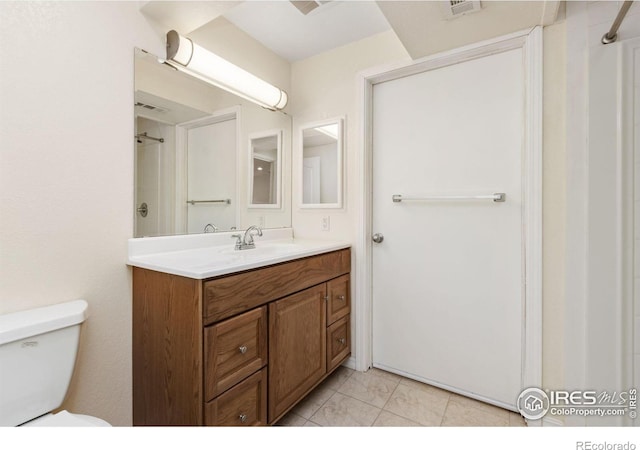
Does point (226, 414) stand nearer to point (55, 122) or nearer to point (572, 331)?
point (55, 122)

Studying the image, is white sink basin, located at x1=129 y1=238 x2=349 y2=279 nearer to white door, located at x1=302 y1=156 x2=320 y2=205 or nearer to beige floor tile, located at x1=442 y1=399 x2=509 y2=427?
white door, located at x1=302 y1=156 x2=320 y2=205

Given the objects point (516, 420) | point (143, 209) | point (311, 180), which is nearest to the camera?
point (143, 209)

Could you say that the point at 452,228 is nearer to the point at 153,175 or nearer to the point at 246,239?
the point at 246,239

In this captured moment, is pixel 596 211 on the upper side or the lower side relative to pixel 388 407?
upper

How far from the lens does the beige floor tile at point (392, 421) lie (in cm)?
145

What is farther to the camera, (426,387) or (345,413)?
(426,387)

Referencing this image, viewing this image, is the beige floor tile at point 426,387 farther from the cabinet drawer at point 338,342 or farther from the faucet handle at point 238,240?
the faucet handle at point 238,240

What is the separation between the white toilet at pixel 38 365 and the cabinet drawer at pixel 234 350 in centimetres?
33

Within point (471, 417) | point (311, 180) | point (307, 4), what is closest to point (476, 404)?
point (471, 417)

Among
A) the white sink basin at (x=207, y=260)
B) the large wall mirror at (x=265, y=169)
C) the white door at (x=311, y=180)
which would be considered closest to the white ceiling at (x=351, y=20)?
the large wall mirror at (x=265, y=169)

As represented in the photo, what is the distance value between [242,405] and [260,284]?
19.0 inches

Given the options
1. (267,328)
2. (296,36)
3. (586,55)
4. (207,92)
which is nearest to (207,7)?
(207,92)

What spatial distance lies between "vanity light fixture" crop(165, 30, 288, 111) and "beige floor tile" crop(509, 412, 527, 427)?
2246 millimetres

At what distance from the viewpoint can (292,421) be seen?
4.84 ft
